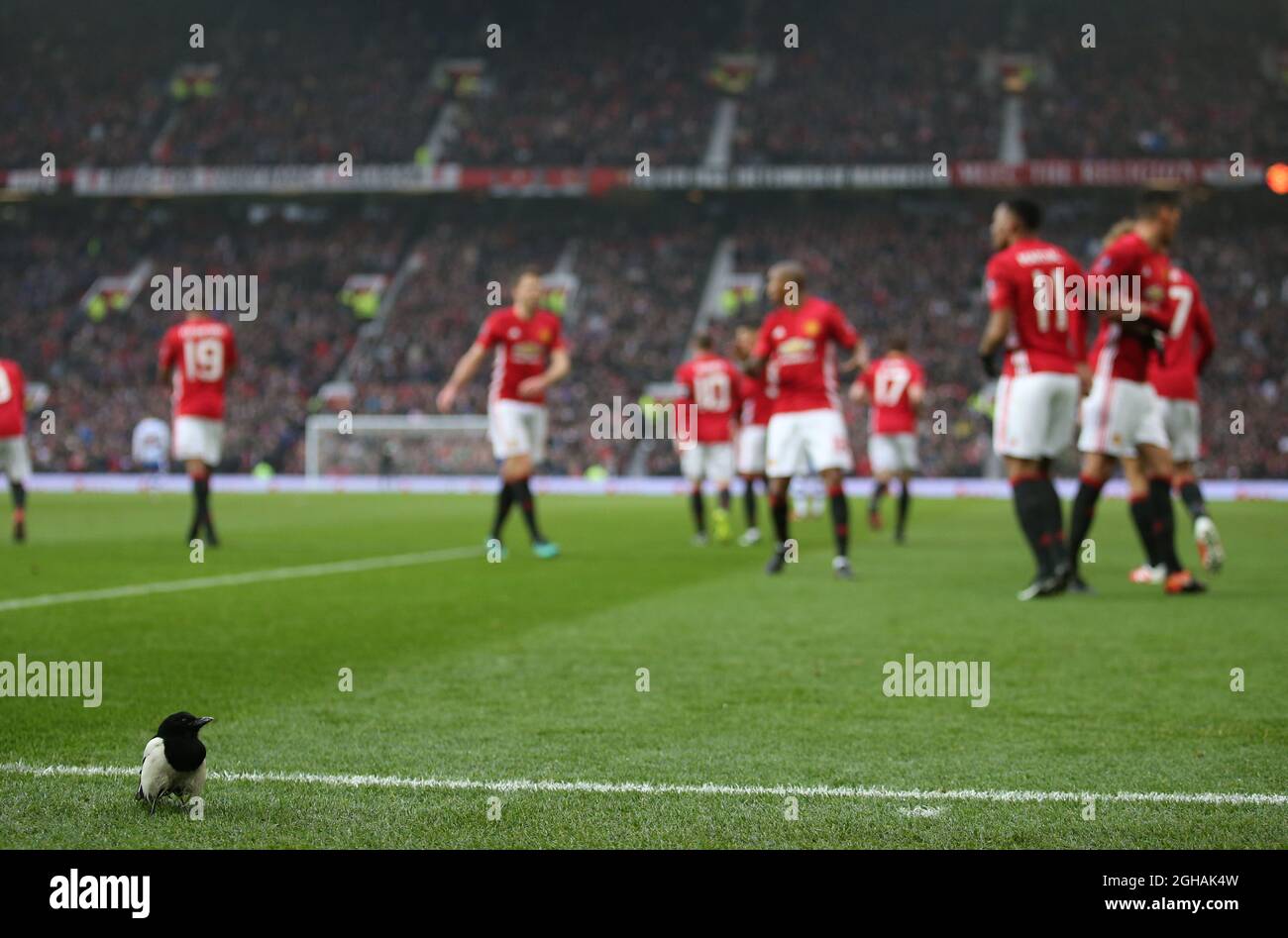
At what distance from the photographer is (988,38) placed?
44.4 meters

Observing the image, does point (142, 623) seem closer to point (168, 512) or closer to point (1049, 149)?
point (168, 512)

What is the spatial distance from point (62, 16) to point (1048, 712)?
49617mm

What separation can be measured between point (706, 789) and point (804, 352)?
690cm

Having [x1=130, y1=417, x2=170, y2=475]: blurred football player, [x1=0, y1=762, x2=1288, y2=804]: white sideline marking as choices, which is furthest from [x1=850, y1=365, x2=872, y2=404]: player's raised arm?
[x1=130, y1=417, x2=170, y2=475]: blurred football player

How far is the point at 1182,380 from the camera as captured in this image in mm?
9766

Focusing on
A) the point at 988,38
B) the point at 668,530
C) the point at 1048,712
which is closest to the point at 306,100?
the point at 988,38

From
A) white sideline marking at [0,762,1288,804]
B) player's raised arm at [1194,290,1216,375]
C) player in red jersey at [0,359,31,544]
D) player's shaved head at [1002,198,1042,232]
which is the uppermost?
player's shaved head at [1002,198,1042,232]

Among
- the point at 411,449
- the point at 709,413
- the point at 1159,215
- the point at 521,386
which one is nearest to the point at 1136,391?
the point at 1159,215

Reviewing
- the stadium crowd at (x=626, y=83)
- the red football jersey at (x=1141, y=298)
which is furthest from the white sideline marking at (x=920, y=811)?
the stadium crowd at (x=626, y=83)

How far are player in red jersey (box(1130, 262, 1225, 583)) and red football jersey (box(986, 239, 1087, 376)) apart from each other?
977 millimetres

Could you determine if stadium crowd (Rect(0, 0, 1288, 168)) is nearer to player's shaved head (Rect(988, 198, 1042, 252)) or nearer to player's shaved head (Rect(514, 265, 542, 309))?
player's shaved head (Rect(514, 265, 542, 309))

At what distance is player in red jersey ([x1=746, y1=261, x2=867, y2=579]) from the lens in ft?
33.4

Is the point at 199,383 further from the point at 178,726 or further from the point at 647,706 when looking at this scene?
the point at 178,726

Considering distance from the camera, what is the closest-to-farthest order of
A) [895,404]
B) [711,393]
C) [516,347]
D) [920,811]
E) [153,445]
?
1. [920,811]
2. [516,347]
3. [711,393]
4. [895,404]
5. [153,445]
